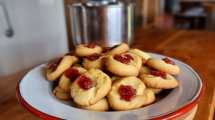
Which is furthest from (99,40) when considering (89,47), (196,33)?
(196,33)

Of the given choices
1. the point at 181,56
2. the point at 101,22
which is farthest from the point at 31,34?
the point at 181,56

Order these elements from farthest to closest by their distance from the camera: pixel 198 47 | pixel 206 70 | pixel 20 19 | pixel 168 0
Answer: pixel 168 0 < pixel 20 19 < pixel 198 47 < pixel 206 70

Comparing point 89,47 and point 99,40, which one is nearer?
point 89,47

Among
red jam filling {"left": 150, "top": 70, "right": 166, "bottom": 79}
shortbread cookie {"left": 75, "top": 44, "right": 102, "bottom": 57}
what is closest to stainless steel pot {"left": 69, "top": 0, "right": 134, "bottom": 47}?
shortbread cookie {"left": 75, "top": 44, "right": 102, "bottom": 57}

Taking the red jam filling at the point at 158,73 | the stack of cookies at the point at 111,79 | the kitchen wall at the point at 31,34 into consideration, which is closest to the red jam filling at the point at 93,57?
the stack of cookies at the point at 111,79

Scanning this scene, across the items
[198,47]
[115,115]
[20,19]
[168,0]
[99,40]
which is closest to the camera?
[115,115]

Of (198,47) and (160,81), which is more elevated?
(160,81)

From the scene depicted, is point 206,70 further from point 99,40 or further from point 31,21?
point 31,21
